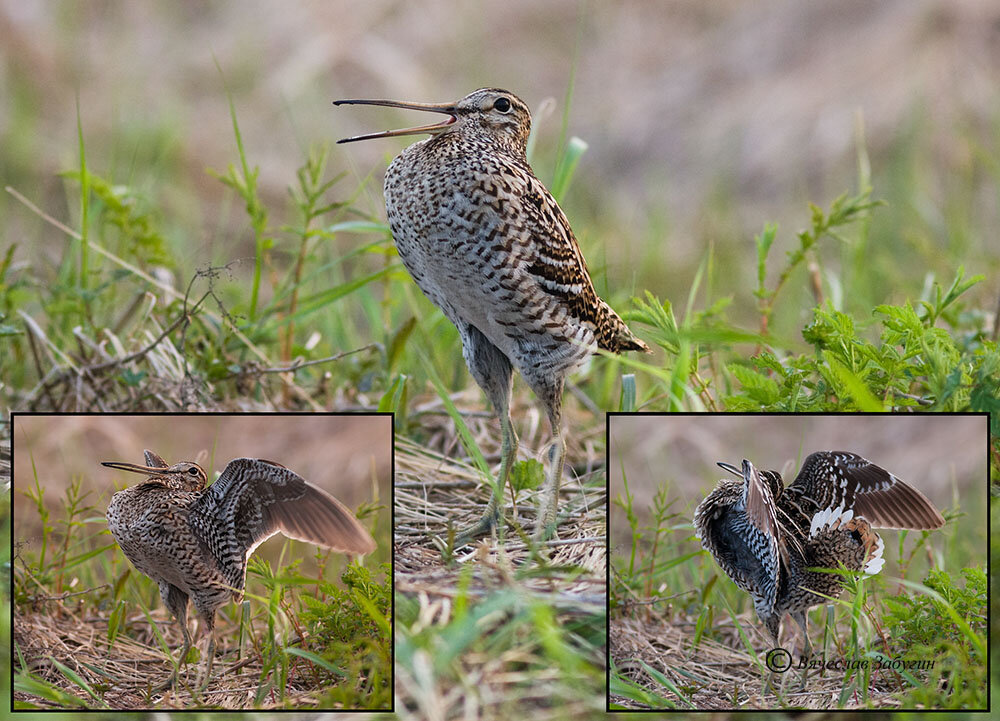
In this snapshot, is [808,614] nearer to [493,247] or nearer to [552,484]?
[552,484]

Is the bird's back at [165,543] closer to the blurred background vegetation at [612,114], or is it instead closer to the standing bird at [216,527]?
the standing bird at [216,527]

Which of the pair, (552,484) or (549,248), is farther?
(552,484)

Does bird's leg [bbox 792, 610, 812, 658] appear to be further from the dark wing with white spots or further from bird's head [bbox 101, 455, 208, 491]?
bird's head [bbox 101, 455, 208, 491]

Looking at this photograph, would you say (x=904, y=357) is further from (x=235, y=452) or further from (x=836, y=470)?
(x=235, y=452)

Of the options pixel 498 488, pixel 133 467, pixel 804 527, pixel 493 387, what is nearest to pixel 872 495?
pixel 804 527

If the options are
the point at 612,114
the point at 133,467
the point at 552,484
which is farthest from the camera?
the point at 612,114

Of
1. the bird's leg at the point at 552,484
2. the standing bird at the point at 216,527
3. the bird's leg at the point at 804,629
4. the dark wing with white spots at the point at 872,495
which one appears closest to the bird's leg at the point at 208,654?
the standing bird at the point at 216,527

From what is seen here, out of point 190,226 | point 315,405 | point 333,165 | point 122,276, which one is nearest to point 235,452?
point 315,405
